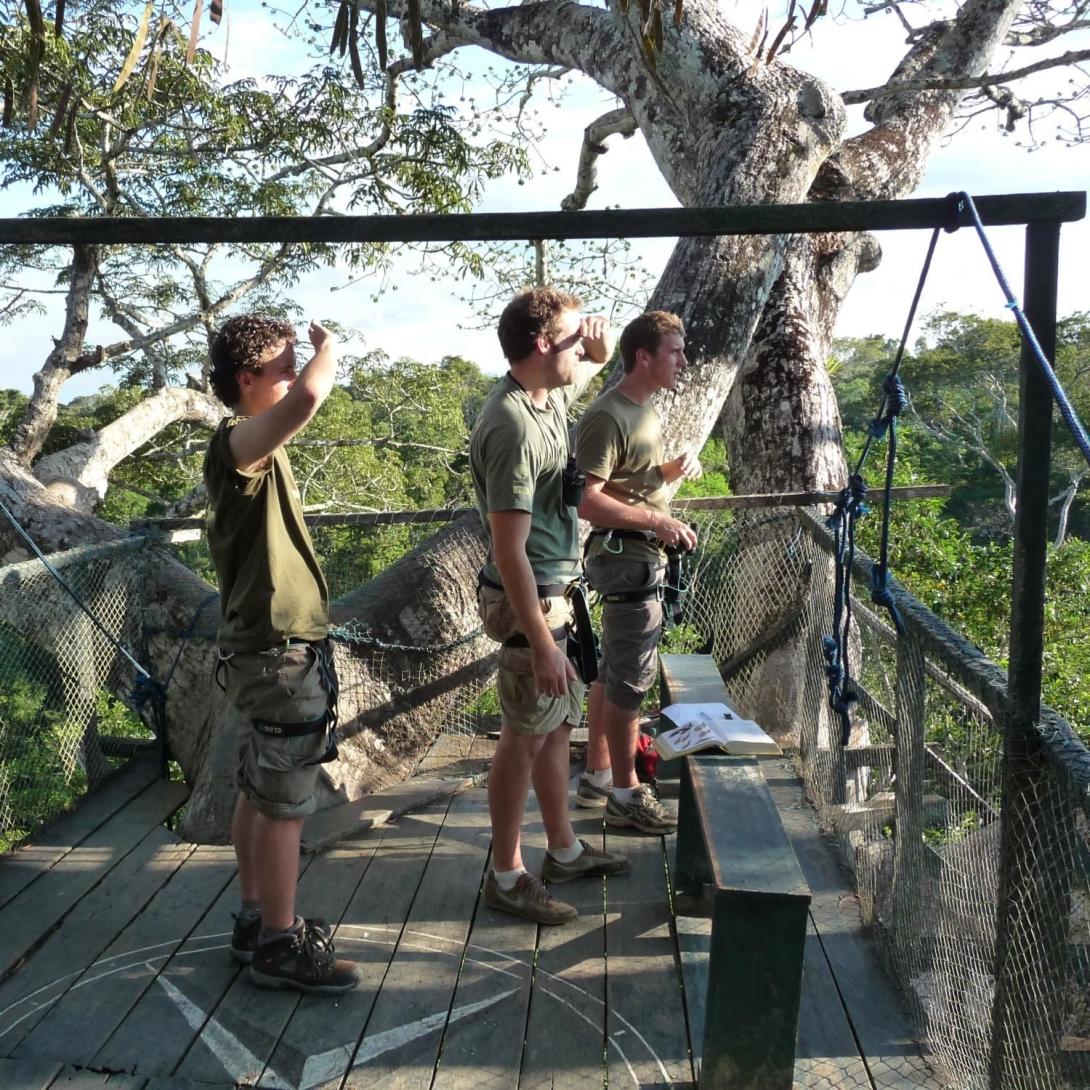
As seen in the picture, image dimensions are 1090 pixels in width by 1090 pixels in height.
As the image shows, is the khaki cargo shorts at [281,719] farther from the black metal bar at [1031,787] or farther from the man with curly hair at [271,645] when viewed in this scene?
the black metal bar at [1031,787]

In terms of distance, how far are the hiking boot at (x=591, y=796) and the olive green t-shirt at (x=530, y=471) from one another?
1.01 meters

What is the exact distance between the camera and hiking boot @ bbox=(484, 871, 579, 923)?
2633 mm

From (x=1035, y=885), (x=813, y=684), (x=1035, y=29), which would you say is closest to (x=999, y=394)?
(x=1035, y=29)

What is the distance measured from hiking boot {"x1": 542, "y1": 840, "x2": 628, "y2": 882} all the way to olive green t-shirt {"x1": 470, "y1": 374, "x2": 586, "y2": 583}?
0.80m

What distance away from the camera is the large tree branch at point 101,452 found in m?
7.04

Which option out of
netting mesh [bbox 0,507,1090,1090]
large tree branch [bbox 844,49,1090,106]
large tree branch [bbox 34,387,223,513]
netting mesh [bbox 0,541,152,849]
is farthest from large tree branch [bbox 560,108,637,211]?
netting mesh [bbox 0,541,152,849]

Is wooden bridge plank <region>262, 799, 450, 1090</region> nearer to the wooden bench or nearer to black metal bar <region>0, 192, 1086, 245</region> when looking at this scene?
the wooden bench

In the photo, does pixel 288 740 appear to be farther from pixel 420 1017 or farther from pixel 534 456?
pixel 534 456

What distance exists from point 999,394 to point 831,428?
82.7 feet

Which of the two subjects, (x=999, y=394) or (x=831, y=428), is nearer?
(x=831, y=428)

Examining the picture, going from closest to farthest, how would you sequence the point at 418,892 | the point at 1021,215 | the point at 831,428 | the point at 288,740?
the point at 1021,215 < the point at 288,740 < the point at 418,892 < the point at 831,428

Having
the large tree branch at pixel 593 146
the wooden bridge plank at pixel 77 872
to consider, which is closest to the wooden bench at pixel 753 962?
the wooden bridge plank at pixel 77 872

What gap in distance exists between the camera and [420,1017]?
2.28m

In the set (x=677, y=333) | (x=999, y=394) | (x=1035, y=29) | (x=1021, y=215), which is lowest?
(x=999, y=394)
